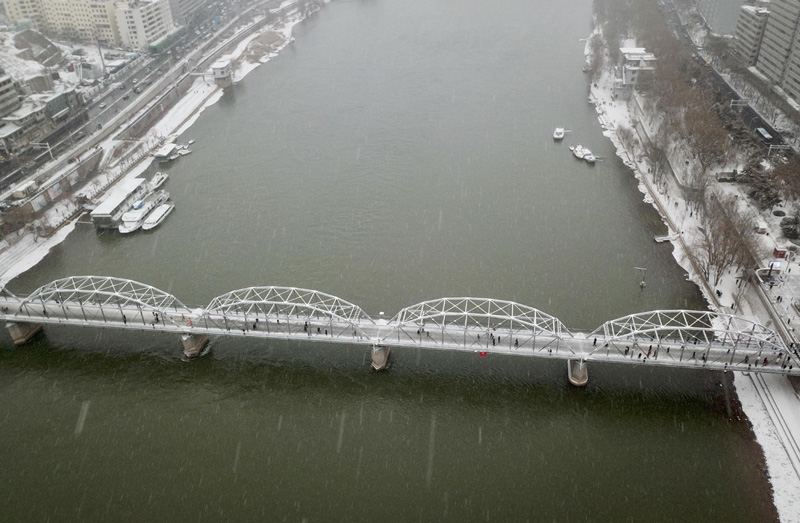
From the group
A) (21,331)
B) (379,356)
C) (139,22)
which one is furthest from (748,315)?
(139,22)

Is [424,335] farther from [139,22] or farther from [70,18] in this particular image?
[70,18]

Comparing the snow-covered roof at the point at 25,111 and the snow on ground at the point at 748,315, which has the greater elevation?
the snow-covered roof at the point at 25,111

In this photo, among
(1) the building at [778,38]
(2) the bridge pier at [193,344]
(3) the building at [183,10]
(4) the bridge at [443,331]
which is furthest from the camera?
(3) the building at [183,10]

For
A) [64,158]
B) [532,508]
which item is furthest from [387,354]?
[64,158]

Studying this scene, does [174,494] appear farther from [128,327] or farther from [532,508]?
[532,508]

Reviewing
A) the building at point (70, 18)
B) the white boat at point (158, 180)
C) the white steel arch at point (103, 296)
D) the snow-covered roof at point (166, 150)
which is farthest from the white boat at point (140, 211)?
the building at point (70, 18)

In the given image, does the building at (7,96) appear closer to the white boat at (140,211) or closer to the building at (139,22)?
the white boat at (140,211)

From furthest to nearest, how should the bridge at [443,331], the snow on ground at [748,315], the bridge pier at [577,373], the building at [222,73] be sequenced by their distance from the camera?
the building at [222,73]
the bridge pier at [577,373]
the bridge at [443,331]
the snow on ground at [748,315]

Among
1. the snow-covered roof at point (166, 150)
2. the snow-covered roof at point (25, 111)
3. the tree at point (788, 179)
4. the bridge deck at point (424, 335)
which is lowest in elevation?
the snow-covered roof at point (166, 150)
